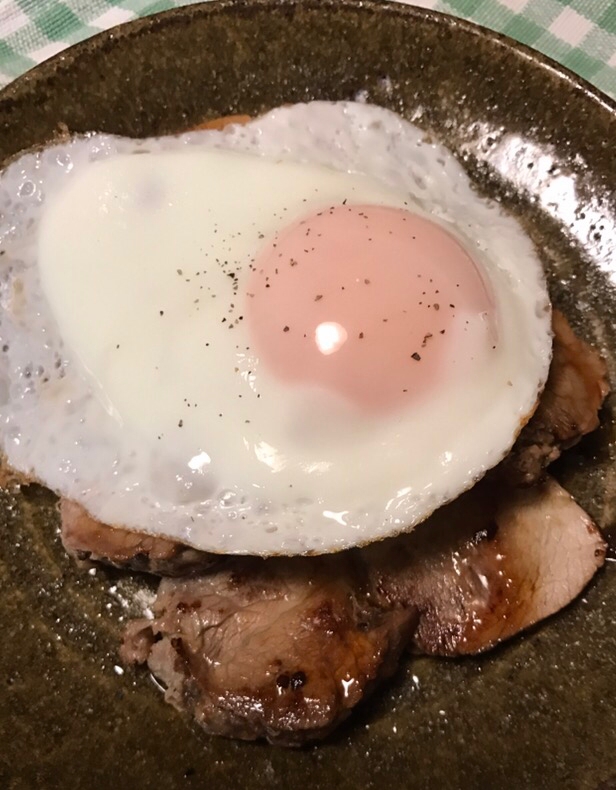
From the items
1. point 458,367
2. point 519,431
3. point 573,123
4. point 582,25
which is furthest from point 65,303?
point 582,25

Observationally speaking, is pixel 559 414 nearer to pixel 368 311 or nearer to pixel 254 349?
pixel 368 311

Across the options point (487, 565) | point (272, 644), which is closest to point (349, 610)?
point (272, 644)

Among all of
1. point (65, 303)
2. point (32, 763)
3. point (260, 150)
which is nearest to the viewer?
point (32, 763)

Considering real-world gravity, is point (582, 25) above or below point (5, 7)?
above

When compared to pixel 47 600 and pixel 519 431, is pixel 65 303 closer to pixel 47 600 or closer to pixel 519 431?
pixel 47 600

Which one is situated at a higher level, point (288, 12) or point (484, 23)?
point (484, 23)

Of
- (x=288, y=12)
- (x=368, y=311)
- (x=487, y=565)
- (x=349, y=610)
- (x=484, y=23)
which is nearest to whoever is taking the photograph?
(x=368, y=311)
